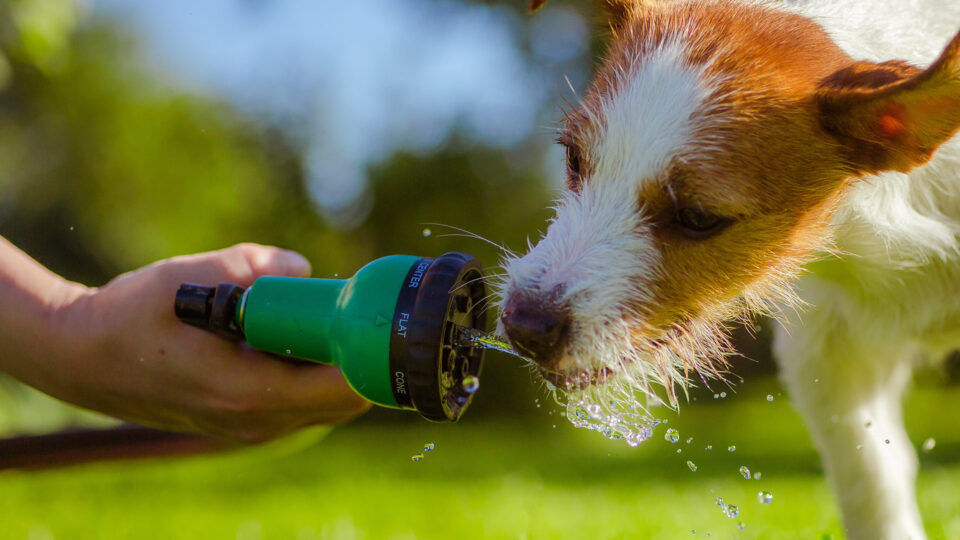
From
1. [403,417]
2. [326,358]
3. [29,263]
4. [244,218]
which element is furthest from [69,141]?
[326,358]

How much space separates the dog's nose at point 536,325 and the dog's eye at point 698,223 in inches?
15.1

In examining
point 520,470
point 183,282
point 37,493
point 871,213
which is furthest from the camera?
point 520,470

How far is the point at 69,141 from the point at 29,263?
6.89 metres

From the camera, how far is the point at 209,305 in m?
1.88

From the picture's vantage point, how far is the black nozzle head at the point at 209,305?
186 cm

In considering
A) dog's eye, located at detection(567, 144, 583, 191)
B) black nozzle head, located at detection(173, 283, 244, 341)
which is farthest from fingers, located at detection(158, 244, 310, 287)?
dog's eye, located at detection(567, 144, 583, 191)

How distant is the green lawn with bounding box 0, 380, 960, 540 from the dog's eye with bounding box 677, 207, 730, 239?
129 cm

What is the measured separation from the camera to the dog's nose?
5.87ft

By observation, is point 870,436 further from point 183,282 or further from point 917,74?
point 183,282

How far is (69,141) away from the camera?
328 inches

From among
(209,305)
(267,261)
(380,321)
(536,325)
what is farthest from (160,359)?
(536,325)

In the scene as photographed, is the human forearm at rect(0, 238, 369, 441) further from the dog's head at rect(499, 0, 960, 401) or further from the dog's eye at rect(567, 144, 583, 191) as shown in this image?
the dog's eye at rect(567, 144, 583, 191)

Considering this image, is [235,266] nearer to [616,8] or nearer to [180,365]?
[180,365]

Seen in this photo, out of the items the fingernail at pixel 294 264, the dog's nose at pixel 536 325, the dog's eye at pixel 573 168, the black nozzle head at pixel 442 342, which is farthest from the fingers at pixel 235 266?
the dog's eye at pixel 573 168
